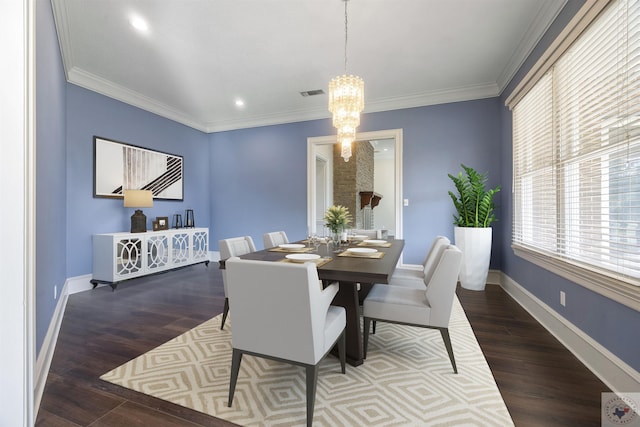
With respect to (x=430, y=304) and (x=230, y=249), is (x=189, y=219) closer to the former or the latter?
(x=230, y=249)

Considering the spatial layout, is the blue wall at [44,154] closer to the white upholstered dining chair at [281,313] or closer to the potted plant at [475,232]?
the white upholstered dining chair at [281,313]

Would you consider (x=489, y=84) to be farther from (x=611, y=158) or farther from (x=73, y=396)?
(x=73, y=396)

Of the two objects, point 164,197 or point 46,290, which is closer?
point 46,290

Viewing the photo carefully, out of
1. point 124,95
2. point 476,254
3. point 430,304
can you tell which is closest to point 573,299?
point 430,304

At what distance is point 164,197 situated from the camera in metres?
4.75

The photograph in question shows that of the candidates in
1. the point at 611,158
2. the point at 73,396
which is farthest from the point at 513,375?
the point at 73,396

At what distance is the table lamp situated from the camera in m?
3.89

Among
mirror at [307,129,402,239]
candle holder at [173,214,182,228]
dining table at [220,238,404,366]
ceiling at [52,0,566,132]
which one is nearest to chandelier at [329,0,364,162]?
ceiling at [52,0,566,132]

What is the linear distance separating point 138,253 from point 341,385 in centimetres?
349

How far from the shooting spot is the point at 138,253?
12.8ft

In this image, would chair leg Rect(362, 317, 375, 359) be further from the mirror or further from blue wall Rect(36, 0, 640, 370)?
blue wall Rect(36, 0, 640, 370)

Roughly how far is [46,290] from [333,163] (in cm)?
582

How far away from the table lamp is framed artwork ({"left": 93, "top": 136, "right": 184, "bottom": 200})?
0.28m

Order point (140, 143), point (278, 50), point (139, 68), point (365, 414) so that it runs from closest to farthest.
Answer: point (365, 414), point (278, 50), point (139, 68), point (140, 143)
